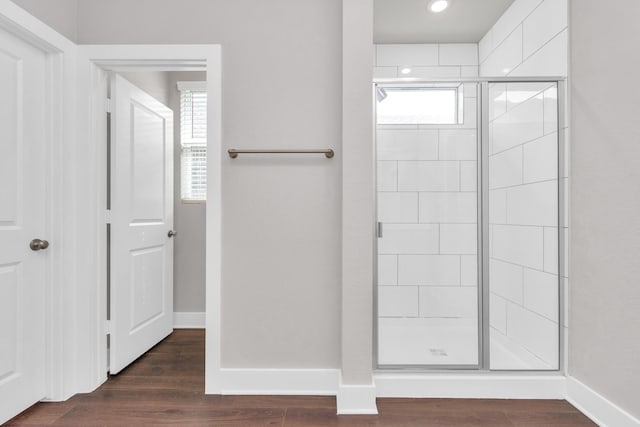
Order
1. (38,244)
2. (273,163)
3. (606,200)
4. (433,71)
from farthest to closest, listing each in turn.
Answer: (433,71)
(273,163)
(38,244)
(606,200)

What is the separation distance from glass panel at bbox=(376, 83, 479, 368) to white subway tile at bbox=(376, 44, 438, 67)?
1149 mm

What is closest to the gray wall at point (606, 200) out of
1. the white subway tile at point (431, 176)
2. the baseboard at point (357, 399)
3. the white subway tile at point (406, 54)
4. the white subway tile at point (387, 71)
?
the white subway tile at point (431, 176)

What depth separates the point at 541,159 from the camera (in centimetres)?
223

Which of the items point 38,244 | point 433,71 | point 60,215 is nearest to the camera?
point 38,244

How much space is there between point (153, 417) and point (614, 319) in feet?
7.54

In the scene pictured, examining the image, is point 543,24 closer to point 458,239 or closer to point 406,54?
point 406,54

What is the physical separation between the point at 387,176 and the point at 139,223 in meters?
1.74

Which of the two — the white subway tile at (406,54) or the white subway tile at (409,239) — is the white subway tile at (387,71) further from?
the white subway tile at (409,239)

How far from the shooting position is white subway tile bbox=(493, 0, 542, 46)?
2508 mm

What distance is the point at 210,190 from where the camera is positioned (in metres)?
2.16

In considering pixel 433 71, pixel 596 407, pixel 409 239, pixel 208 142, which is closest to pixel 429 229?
pixel 409 239

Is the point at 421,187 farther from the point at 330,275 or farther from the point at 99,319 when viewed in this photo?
the point at 99,319

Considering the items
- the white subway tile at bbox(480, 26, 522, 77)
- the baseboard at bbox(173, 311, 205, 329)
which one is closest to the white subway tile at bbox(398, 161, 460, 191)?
the white subway tile at bbox(480, 26, 522, 77)

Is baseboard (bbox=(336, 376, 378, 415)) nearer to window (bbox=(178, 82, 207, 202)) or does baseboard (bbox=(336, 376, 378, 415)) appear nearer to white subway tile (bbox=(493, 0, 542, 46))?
window (bbox=(178, 82, 207, 202))
